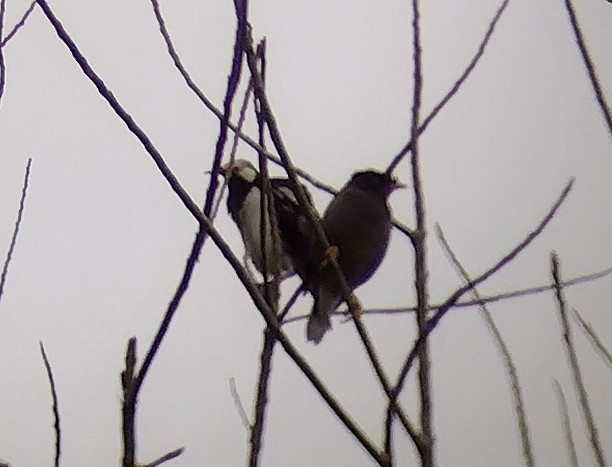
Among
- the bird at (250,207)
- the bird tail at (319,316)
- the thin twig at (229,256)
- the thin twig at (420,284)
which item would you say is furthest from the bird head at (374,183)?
the thin twig at (229,256)

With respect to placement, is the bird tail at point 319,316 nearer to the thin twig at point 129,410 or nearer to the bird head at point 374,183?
the bird head at point 374,183

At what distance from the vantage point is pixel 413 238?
592 millimetres

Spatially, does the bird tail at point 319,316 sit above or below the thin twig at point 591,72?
above

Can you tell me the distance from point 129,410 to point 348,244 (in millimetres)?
860

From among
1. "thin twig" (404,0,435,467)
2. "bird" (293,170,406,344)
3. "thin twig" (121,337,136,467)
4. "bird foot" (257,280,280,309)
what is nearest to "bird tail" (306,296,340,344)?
"bird" (293,170,406,344)

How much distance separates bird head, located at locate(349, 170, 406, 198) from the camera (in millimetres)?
1449

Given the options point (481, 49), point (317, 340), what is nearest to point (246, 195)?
point (317, 340)

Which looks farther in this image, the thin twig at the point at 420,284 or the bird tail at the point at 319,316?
the bird tail at the point at 319,316

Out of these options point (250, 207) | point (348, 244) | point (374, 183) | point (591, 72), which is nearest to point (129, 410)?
point (591, 72)

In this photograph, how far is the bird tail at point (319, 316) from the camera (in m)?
1.19

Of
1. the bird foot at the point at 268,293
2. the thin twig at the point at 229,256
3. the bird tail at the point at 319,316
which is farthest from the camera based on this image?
the bird tail at the point at 319,316

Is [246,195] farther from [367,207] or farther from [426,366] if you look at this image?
[426,366]

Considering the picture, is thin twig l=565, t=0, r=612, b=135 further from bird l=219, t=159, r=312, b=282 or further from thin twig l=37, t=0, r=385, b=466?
bird l=219, t=159, r=312, b=282

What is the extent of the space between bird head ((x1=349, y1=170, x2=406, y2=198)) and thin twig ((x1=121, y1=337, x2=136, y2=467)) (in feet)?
3.16
